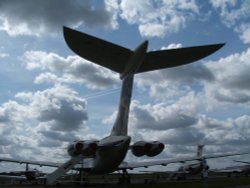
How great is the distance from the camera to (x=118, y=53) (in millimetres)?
21531

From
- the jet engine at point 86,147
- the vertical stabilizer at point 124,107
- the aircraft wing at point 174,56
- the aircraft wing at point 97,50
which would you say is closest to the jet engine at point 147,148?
the vertical stabilizer at point 124,107

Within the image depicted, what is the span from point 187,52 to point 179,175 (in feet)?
114

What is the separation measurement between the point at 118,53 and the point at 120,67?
1651 millimetres

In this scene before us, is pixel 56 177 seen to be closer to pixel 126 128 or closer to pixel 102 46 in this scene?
pixel 126 128

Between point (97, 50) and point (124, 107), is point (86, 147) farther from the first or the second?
point (97, 50)

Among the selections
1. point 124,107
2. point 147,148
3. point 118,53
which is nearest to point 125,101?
point 124,107

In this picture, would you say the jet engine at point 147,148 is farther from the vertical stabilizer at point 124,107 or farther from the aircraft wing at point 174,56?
the aircraft wing at point 174,56

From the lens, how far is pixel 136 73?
2344 cm

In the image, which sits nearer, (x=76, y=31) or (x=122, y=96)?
(x=76, y=31)

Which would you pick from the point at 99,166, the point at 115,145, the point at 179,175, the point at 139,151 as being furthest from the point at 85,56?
the point at 179,175

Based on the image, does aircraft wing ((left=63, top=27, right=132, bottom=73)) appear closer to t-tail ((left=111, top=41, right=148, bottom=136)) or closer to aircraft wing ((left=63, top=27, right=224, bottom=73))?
aircraft wing ((left=63, top=27, right=224, bottom=73))

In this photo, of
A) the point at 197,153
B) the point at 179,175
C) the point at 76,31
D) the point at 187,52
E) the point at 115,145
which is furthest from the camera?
the point at 197,153

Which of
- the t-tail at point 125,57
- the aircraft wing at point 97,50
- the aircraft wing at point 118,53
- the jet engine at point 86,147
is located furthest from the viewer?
the jet engine at point 86,147

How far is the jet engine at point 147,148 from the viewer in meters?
24.1
